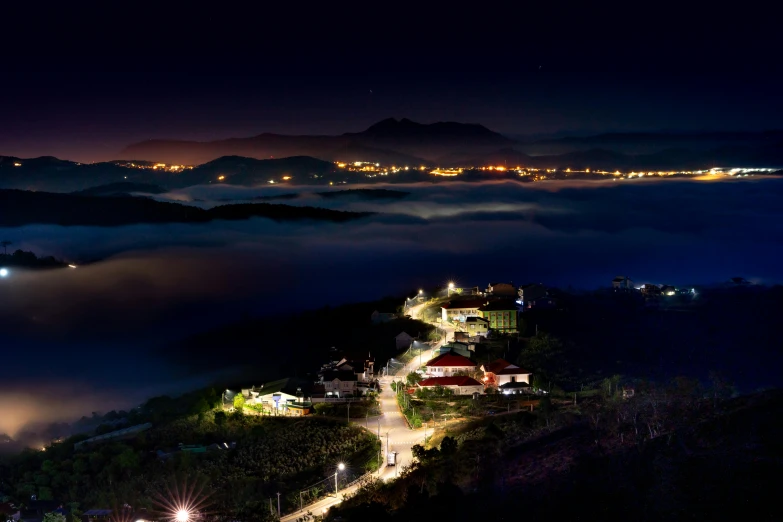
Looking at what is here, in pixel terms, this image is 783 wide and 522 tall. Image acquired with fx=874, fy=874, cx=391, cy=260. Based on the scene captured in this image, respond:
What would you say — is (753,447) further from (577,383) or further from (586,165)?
(586,165)

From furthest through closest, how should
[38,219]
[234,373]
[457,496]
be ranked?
[38,219] → [234,373] → [457,496]

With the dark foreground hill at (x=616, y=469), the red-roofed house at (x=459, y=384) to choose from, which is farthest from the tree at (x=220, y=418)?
the dark foreground hill at (x=616, y=469)

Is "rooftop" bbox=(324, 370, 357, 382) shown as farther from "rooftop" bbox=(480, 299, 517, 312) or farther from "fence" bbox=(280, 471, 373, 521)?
"fence" bbox=(280, 471, 373, 521)

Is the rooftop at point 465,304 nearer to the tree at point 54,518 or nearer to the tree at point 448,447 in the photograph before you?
the tree at point 448,447

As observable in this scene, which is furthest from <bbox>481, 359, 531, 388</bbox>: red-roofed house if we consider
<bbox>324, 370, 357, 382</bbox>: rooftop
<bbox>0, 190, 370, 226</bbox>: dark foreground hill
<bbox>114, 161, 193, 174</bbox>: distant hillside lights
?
<bbox>114, 161, 193, 174</bbox>: distant hillside lights

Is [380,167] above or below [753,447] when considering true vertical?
above

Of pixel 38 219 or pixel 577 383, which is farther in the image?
pixel 38 219

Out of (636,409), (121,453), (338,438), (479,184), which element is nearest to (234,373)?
(121,453)
